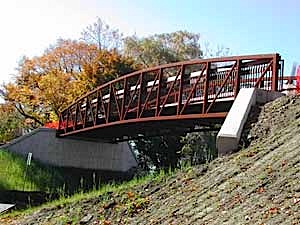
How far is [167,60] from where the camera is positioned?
4541 cm

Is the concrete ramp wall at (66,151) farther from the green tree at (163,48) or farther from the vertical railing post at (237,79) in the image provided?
the vertical railing post at (237,79)

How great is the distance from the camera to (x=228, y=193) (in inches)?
349

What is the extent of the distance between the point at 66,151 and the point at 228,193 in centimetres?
2462

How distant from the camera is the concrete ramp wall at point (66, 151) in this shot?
32094 mm

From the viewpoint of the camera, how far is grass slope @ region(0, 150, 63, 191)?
26747 millimetres

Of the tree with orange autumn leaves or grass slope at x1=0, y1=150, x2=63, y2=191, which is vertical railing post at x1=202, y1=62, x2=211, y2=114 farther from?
the tree with orange autumn leaves

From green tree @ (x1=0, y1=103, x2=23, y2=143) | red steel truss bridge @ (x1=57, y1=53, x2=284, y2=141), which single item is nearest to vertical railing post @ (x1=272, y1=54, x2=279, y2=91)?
red steel truss bridge @ (x1=57, y1=53, x2=284, y2=141)

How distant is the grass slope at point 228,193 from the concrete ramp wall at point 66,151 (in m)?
18.8

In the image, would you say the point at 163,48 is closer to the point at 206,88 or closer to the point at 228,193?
the point at 206,88

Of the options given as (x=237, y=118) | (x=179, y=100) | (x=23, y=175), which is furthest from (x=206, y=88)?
(x=23, y=175)

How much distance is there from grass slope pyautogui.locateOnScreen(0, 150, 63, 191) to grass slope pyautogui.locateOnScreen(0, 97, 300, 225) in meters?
13.5

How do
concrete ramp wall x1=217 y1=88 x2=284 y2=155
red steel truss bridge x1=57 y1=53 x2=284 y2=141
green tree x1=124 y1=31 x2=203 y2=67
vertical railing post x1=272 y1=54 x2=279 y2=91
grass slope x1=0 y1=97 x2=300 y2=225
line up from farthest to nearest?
green tree x1=124 y1=31 x2=203 y2=67 → red steel truss bridge x1=57 y1=53 x2=284 y2=141 → vertical railing post x1=272 y1=54 x2=279 y2=91 → concrete ramp wall x1=217 y1=88 x2=284 y2=155 → grass slope x1=0 y1=97 x2=300 y2=225

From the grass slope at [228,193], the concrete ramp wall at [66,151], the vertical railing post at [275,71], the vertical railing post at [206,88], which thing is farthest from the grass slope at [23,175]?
the vertical railing post at [275,71]

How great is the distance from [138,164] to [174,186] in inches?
1025
